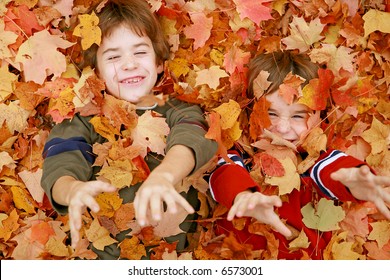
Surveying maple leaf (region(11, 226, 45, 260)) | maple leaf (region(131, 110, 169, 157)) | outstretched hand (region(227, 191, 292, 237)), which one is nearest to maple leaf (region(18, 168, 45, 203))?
maple leaf (region(11, 226, 45, 260))

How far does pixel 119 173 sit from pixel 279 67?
24.9 inches

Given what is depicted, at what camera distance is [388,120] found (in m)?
1.91

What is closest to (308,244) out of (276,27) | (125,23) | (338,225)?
(338,225)

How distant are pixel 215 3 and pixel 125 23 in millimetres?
346

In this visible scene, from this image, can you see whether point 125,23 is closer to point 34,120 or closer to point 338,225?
point 34,120

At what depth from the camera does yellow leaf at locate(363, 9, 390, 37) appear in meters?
1.91

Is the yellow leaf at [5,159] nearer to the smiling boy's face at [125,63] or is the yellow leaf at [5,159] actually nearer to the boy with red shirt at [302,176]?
the smiling boy's face at [125,63]

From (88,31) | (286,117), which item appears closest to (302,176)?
(286,117)

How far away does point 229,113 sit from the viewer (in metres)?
1.80

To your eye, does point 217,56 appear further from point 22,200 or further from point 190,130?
point 22,200

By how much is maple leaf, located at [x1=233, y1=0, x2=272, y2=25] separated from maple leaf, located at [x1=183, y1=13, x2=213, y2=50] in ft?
0.37

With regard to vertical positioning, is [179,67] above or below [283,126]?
above

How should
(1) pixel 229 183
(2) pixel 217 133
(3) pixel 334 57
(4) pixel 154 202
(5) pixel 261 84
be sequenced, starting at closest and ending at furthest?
(4) pixel 154 202, (1) pixel 229 183, (2) pixel 217 133, (5) pixel 261 84, (3) pixel 334 57

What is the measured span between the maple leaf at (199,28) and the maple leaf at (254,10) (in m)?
0.11
